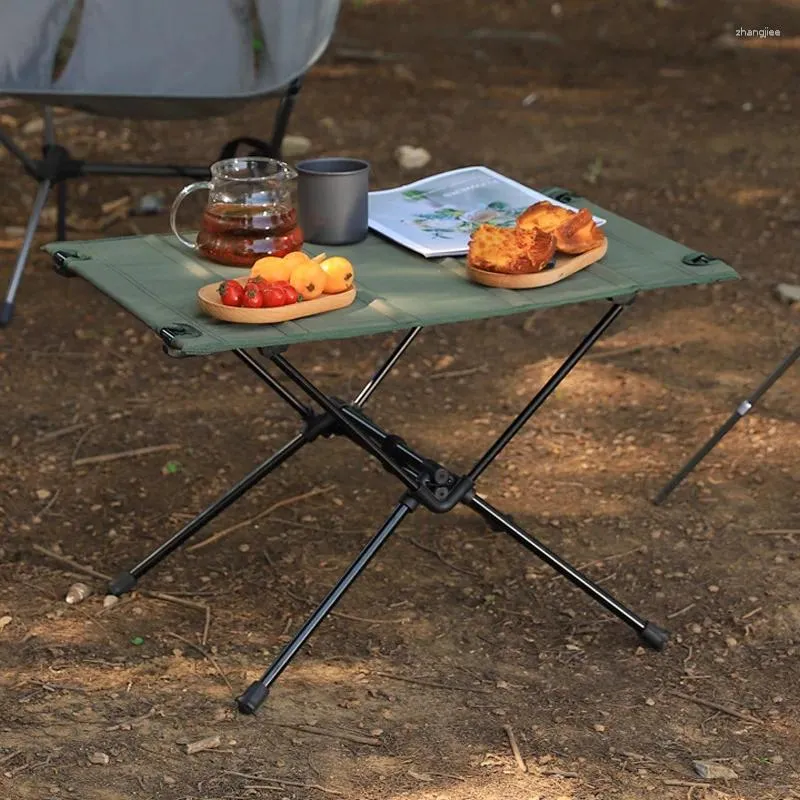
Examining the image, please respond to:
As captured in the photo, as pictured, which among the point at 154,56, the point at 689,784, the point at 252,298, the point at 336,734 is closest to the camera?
the point at 252,298

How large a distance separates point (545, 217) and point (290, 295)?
0.49 meters

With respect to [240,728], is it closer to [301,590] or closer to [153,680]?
[153,680]

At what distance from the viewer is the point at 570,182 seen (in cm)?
479

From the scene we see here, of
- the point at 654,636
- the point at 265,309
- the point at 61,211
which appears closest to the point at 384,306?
the point at 265,309

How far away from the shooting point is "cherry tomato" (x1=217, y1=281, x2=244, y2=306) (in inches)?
80.0

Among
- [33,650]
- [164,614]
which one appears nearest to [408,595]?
[164,614]

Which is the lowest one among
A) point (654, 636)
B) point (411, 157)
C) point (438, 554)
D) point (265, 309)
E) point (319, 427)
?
point (411, 157)

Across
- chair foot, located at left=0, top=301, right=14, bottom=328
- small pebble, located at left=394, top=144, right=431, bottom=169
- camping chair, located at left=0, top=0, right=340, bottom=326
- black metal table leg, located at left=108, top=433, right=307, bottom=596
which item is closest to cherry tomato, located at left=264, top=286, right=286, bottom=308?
black metal table leg, located at left=108, top=433, right=307, bottom=596

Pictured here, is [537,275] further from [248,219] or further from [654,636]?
[654,636]

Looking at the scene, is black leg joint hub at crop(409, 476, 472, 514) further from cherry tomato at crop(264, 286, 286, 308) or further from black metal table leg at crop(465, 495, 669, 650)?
cherry tomato at crop(264, 286, 286, 308)

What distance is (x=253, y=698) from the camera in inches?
89.6

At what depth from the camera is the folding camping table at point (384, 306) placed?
205cm

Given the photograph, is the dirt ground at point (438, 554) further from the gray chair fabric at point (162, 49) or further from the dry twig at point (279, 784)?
the gray chair fabric at point (162, 49)

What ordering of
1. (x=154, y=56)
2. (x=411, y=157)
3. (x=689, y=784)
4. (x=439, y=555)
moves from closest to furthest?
1. (x=689, y=784)
2. (x=439, y=555)
3. (x=154, y=56)
4. (x=411, y=157)
